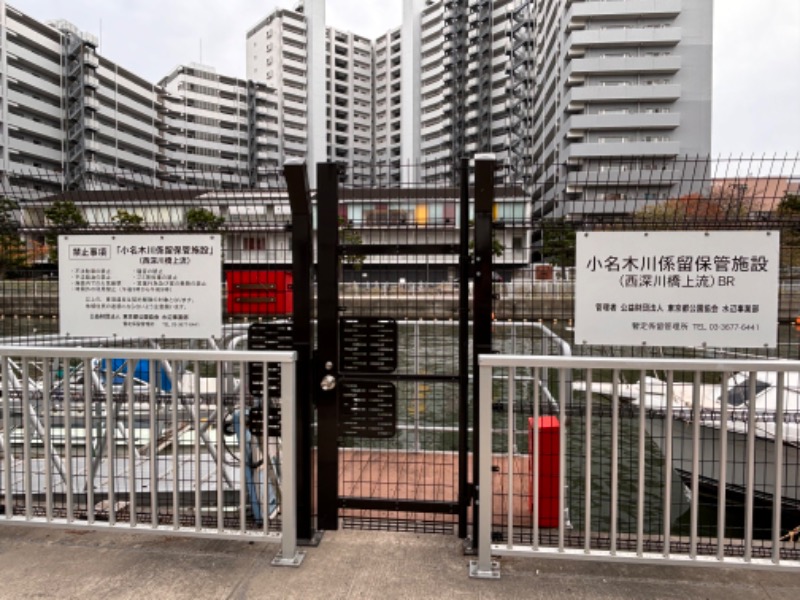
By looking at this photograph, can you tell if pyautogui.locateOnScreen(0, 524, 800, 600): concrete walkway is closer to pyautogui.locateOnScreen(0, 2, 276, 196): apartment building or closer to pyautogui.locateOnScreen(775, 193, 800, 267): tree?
pyautogui.locateOnScreen(775, 193, 800, 267): tree

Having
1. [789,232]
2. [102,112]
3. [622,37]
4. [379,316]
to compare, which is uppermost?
[622,37]

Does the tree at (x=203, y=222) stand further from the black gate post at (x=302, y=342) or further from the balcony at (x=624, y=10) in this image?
the balcony at (x=624, y=10)

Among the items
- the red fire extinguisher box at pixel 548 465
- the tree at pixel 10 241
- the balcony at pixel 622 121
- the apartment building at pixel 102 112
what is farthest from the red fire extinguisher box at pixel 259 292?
the balcony at pixel 622 121

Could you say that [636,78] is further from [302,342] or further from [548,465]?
[302,342]

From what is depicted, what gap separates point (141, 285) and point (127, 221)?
493 millimetres

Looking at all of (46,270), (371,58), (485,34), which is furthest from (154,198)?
(371,58)

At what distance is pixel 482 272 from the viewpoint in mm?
2908

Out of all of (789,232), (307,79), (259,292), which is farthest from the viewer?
(307,79)

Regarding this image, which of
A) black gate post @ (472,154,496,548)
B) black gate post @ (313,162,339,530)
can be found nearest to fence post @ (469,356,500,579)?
black gate post @ (472,154,496,548)

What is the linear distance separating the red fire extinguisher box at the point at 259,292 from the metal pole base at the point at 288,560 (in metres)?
1.33

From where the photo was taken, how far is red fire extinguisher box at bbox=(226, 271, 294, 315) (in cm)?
323

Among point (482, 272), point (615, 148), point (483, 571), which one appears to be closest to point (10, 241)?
point (482, 272)

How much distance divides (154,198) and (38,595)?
2206 millimetres

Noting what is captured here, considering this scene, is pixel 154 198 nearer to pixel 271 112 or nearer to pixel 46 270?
pixel 46 270
